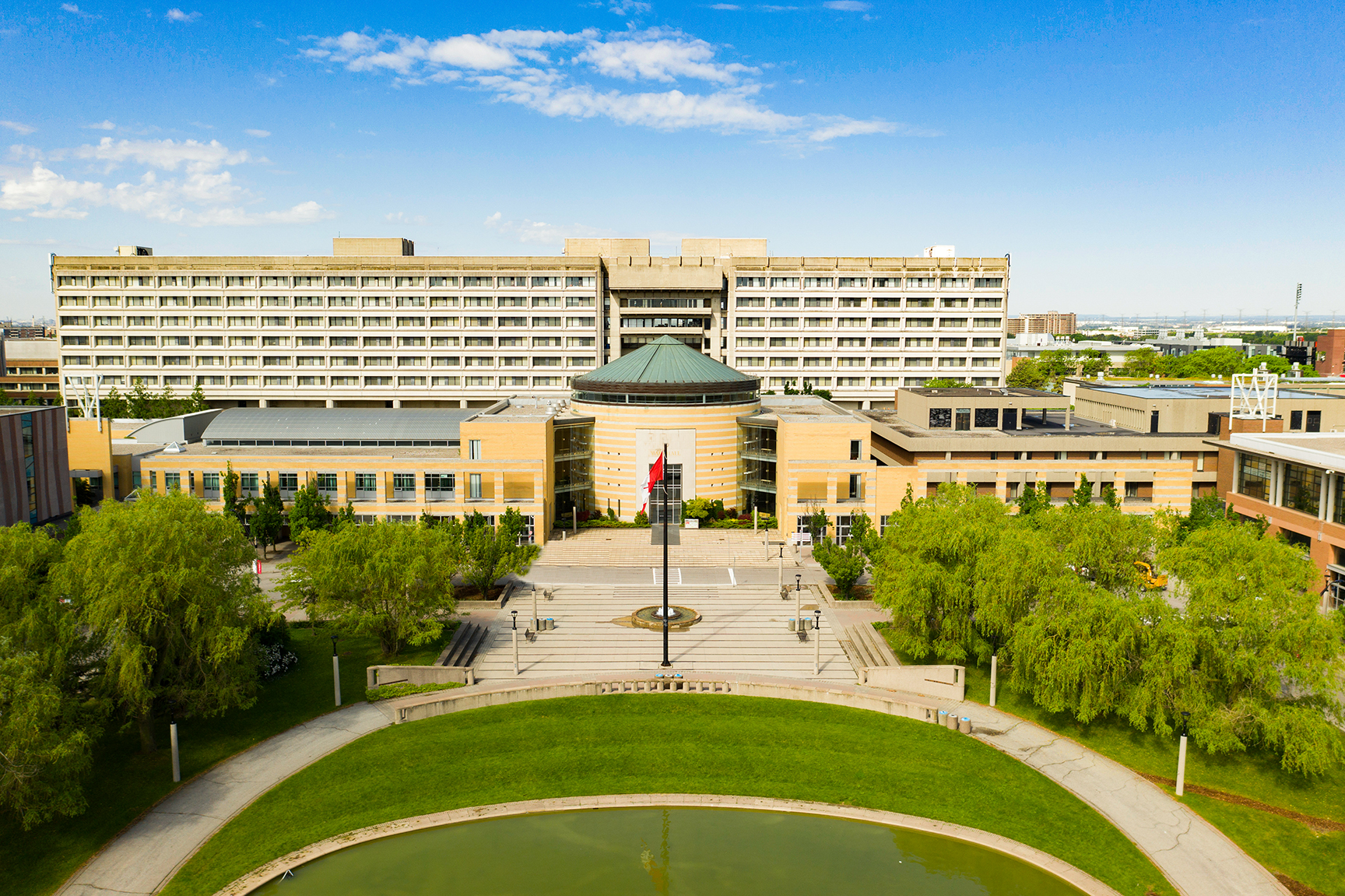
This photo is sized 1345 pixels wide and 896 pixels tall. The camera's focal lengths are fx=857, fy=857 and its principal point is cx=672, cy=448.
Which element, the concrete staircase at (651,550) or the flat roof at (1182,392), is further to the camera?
the flat roof at (1182,392)

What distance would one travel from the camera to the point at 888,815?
3047 cm

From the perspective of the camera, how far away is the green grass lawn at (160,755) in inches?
1067

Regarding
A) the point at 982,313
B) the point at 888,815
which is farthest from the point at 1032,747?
the point at 982,313

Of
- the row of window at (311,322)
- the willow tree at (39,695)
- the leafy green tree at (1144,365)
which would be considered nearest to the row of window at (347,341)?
the row of window at (311,322)

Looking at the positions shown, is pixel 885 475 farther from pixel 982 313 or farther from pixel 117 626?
pixel 982 313

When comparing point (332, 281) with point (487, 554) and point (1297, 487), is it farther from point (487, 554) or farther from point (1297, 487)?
point (1297, 487)

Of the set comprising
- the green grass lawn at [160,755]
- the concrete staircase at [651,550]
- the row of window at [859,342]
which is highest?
the row of window at [859,342]

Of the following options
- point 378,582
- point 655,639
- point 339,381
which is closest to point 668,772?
point 655,639

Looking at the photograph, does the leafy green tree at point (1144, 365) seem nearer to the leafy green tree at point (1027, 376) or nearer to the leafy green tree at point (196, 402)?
the leafy green tree at point (1027, 376)

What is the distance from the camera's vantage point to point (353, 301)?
394ft

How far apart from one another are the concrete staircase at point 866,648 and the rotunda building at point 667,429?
86.3 feet

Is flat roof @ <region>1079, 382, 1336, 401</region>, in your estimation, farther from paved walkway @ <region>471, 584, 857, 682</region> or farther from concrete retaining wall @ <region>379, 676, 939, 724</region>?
concrete retaining wall @ <region>379, 676, 939, 724</region>

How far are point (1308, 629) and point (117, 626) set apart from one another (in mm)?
42682

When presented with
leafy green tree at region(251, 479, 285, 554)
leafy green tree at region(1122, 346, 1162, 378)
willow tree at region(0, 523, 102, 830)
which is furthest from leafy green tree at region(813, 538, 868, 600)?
leafy green tree at region(1122, 346, 1162, 378)
